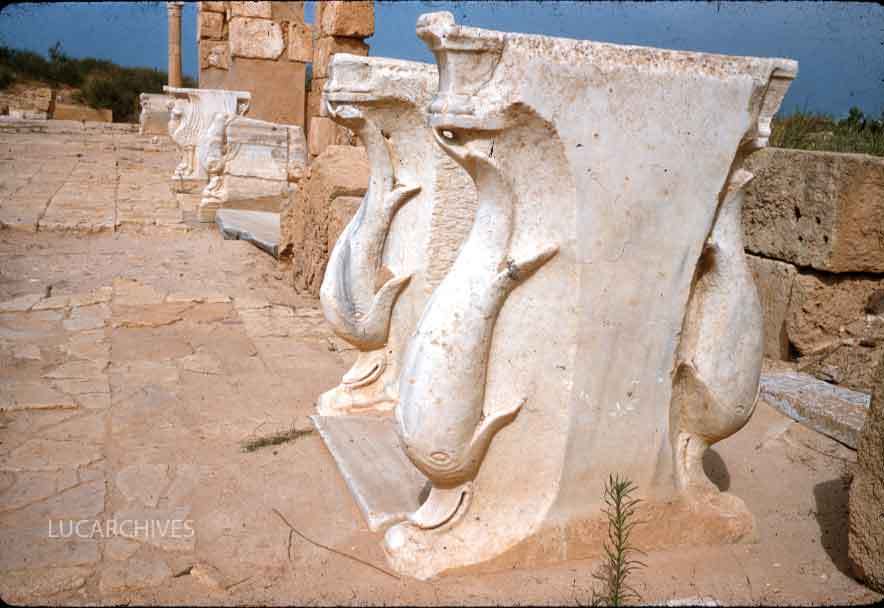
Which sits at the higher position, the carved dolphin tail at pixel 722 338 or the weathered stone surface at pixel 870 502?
the carved dolphin tail at pixel 722 338

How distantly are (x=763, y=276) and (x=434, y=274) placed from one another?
7.84ft

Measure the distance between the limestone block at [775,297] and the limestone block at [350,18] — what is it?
7641mm

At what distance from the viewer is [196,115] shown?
35.1 ft

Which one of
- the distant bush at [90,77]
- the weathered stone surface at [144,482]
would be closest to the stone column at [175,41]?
the distant bush at [90,77]

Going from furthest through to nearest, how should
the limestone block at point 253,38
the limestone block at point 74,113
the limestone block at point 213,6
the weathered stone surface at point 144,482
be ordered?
the limestone block at point 74,113, the limestone block at point 213,6, the limestone block at point 253,38, the weathered stone surface at point 144,482

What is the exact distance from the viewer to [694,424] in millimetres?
2518

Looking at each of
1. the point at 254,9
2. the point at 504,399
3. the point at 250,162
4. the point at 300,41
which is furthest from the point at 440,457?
the point at 254,9

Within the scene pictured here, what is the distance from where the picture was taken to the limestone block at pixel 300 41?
539 inches

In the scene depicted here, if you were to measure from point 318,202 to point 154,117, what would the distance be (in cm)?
1420

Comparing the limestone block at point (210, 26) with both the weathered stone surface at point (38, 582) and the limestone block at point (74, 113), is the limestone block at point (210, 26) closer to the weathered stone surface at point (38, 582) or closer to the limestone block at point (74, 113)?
the limestone block at point (74, 113)

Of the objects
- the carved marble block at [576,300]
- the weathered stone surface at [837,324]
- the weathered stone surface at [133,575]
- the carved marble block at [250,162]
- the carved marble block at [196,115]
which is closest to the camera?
the carved marble block at [576,300]

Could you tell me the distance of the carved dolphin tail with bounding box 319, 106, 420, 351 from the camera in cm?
342

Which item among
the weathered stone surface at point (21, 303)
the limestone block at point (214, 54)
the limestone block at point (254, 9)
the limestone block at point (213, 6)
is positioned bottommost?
the weathered stone surface at point (21, 303)

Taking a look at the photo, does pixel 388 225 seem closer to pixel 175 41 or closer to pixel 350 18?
pixel 350 18
